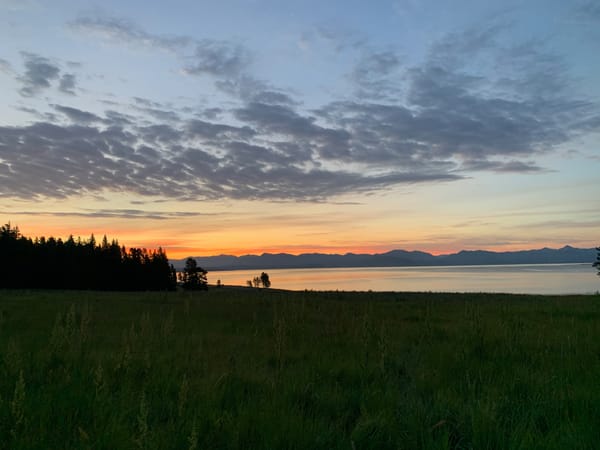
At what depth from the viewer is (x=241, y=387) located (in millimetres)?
4207

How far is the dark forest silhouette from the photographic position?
189 feet

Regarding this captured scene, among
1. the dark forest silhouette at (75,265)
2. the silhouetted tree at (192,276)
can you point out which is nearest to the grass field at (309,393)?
the dark forest silhouette at (75,265)

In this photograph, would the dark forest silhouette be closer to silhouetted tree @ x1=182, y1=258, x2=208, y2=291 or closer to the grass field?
silhouetted tree @ x1=182, y1=258, x2=208, y2=291

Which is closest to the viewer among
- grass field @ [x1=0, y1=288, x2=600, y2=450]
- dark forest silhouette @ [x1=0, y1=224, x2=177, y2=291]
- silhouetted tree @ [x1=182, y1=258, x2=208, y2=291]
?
grass field @ [x1=0, y1=288, x2=600, y2=450]

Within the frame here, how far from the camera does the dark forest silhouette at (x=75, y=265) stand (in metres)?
57.8

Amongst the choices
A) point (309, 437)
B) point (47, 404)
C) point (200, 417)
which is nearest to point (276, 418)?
point (309, 437)

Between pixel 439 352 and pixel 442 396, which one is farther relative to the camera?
pixel 439 352

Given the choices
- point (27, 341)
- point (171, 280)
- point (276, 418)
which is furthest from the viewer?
point (171, 280)

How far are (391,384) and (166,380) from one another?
255 centimetres

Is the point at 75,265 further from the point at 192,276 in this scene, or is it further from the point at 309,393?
the point at 309,393

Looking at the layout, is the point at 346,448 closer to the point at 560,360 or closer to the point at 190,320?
the point at 560,360

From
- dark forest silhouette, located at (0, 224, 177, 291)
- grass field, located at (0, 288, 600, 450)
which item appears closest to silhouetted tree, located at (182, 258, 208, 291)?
dark forest silhouette, located at (0, 224, 177, 291)

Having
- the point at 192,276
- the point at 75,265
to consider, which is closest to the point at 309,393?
the point at 75,265

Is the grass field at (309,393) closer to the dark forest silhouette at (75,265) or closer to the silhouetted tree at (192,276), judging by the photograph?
the dark forest silhouette at (75,265)
